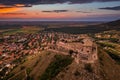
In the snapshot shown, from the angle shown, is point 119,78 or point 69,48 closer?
point 119,78

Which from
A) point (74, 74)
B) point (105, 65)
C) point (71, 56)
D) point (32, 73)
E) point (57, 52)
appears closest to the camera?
point (74, 74)

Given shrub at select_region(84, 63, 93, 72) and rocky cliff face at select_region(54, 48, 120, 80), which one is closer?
rocky cliff face at select_region(54, 48, 120, 80)

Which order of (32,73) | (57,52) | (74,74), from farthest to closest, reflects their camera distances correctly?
(57,52)
(32,73)
(74,74)

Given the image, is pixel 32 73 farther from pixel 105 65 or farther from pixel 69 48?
pixel 105 65

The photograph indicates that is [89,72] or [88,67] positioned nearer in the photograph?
[89,72]

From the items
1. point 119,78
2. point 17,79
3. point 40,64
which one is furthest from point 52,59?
point 119,78

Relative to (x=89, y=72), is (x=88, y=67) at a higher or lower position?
higher

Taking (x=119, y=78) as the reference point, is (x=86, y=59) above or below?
above

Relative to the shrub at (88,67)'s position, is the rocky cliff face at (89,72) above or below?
below

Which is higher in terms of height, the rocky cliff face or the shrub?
the shrub

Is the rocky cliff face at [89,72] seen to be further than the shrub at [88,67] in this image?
No

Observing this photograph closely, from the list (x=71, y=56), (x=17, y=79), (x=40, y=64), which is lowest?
(x=17, y=79)
